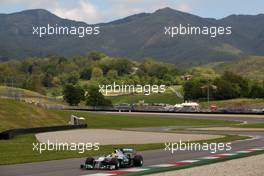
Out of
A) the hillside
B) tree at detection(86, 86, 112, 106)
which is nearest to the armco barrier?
the hillside

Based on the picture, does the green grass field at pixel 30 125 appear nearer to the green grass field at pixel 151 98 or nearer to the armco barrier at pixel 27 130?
the armco barrier at pixel 27 130

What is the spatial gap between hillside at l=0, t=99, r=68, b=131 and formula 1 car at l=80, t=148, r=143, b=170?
1274 inches

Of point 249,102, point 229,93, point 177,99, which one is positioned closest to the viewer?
point 249,102

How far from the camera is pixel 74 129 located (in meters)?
58.0

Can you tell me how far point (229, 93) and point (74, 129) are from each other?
355 ft

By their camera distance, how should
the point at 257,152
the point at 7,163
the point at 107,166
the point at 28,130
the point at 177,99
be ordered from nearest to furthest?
1. the point at 107,166
2. the point at 7,163
3. the point at 257,152
4. the point at 28,130
5. the point at 177,99

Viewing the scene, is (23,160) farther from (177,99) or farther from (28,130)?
(177,99)

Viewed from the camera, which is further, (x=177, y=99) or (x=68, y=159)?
(x=177, y=99)

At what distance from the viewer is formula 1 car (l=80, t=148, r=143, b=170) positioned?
65.1 feet

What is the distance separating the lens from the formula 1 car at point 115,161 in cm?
1983

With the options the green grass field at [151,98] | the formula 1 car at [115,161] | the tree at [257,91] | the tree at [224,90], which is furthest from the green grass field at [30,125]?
the green grass field at [151,98]

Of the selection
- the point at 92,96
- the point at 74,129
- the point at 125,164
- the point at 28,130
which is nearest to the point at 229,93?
the point at 92,96

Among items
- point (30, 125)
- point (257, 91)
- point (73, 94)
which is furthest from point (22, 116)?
point (257, 91)

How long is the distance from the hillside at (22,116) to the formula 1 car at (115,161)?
3235 centimetres
